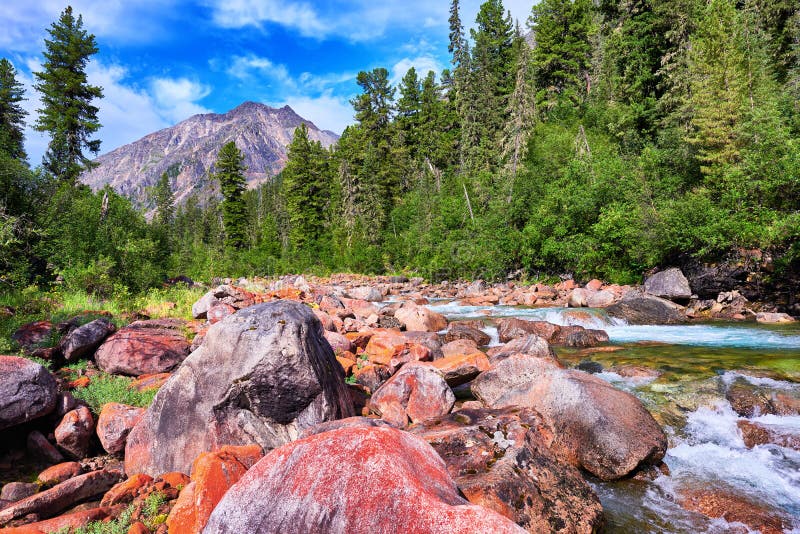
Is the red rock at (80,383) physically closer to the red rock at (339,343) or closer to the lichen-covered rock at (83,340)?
the lichen-covered rock at (83,340)

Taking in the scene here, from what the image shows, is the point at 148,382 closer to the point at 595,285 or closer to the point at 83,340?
the point at 83,340

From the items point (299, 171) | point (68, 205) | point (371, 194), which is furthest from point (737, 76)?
point (299, 171)

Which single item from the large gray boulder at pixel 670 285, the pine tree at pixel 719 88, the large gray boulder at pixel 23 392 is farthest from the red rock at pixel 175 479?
the pine tree at pixel 719 88

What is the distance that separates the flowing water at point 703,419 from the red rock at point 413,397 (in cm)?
267

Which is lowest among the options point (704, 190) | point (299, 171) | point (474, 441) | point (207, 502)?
point (474, 441)

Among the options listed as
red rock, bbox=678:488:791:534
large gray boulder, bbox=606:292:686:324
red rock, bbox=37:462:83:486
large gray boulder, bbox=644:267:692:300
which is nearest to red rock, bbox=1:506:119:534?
red rock, bbox=37:462:83:486

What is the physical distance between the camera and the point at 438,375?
24.4 ft

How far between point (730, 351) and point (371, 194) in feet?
129

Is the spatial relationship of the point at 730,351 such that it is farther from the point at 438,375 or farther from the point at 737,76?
the point at 737,76

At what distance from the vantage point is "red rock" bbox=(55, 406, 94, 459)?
5.42 m

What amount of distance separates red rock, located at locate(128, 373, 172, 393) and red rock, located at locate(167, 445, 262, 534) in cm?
321

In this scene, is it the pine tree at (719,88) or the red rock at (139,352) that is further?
the pine tree at (719,88)

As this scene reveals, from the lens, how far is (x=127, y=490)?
14.9 feet

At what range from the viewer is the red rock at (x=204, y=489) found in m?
3.75
